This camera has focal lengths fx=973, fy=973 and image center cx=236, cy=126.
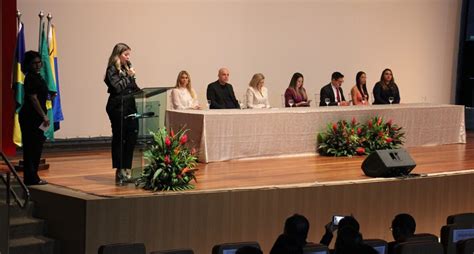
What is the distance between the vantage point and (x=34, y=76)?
9000 millimetres

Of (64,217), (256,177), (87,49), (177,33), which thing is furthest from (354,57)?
(64,217)

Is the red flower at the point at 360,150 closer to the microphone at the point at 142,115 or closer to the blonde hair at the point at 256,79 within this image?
the blonde hair at the point at 256,79

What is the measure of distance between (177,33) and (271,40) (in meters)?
1.69

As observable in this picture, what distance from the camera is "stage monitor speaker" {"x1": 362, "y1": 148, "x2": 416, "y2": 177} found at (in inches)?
394

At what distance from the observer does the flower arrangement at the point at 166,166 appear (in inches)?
348

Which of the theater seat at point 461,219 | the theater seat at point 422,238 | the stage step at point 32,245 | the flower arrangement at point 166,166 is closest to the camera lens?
the theater seat at point 422,238

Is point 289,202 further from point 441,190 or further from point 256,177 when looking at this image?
point 441,190

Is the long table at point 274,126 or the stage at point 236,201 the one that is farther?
the long table at point 274,126

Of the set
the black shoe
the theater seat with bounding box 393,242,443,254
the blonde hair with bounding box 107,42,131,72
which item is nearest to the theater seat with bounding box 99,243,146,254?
the theater seat with bounding box 393,242,443,254

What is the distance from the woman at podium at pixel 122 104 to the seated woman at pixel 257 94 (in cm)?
376

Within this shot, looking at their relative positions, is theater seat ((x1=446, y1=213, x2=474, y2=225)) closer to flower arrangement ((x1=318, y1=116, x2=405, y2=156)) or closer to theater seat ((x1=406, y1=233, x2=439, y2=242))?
theater seat ((x1=406, y1=233, x2=439, y2=242))

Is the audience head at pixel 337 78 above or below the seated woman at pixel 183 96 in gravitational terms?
above

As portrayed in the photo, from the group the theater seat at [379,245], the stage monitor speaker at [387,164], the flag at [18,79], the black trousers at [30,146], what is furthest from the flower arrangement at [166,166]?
the theater seat at [379,245]

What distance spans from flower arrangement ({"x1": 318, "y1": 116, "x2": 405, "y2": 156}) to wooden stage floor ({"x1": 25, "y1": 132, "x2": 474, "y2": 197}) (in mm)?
229
